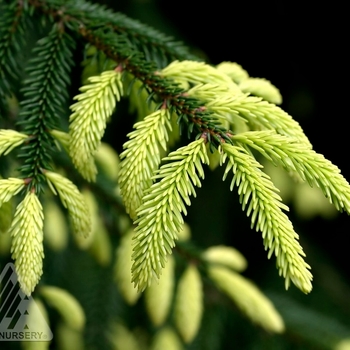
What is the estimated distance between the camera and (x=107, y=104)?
899 millimetres

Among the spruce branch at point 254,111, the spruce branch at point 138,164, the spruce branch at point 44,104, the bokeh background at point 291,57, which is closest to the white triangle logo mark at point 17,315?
the spruce branch at point 44,104

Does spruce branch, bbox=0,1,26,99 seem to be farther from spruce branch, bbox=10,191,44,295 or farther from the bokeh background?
the bokeh background

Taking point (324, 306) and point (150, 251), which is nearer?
point (150, 251)

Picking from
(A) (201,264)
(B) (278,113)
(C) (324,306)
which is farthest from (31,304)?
(C) (324,306)

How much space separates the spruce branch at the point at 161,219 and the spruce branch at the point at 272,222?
0.06m

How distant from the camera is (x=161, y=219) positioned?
74 cm

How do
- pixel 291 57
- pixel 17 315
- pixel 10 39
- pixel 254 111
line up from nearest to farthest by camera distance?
pixel 254 111, pixel 10 39, pixel 17 315, pixel 291 57

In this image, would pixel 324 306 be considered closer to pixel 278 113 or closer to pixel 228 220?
pixel 228 220

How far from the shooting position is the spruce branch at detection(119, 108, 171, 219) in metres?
0.80

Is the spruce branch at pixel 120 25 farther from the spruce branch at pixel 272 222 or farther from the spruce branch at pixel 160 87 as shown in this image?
the spruce branch at pixel 272 222

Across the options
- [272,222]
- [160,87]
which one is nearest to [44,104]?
[160,87]

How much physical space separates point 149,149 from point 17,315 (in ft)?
1.98

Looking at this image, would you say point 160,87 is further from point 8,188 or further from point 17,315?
point 17,315

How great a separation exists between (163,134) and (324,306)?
1521mm
